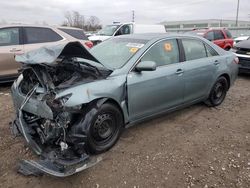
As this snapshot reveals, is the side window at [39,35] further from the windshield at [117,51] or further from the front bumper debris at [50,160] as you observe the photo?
the front bumper debris at [50,160]

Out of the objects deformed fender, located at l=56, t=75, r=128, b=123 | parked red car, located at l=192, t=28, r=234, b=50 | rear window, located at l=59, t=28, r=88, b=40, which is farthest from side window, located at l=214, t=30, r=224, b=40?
deformed fender, located at l=56, t=75, r=128, b=123

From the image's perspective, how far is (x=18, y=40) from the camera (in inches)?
288

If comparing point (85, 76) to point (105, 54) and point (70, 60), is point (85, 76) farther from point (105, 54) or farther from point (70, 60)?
point (105, 54)

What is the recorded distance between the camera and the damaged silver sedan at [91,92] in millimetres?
3271

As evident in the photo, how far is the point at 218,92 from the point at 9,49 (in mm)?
5091

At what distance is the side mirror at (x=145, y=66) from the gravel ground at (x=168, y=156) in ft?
3.53

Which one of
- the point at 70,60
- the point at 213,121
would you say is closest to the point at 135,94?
the point at 70,60

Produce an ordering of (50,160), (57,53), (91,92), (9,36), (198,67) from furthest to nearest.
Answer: (9,36) → (198,67) → (91,92) → (57,53) → (50,160)

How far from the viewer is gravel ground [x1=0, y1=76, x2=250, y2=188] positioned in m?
3.25

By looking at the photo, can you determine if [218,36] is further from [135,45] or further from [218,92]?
[135,45]

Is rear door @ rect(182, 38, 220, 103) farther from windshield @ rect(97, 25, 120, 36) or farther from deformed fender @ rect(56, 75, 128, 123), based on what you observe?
windshield @ rect(97, 25, 120, 36)

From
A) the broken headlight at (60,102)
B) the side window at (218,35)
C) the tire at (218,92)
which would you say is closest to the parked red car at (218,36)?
the side window at (218,35)

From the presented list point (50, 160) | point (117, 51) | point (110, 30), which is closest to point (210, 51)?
point (117, 51)

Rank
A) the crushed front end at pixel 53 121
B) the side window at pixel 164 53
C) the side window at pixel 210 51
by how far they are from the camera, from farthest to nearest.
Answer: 1. the side window at pixel 210 51
2. the side window at pixel 164 53
3. the crushed front end at pixel 53 121
